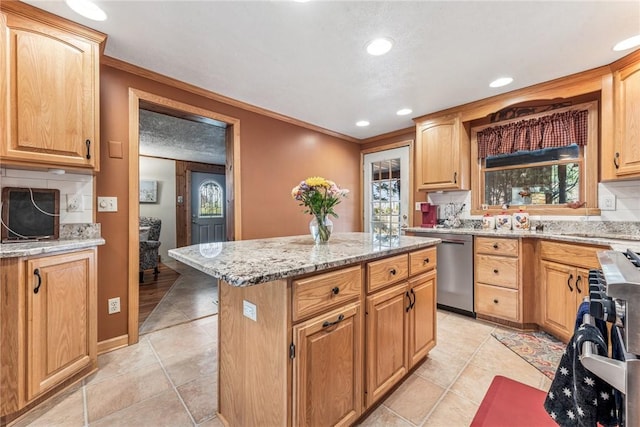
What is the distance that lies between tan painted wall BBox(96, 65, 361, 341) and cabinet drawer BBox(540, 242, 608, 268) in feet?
8.13

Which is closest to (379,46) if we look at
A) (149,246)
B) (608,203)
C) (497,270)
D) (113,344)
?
(497,270)

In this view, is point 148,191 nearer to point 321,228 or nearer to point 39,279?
point 39,279

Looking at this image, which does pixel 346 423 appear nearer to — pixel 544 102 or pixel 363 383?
pixel 363 383

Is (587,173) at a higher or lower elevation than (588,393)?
higher

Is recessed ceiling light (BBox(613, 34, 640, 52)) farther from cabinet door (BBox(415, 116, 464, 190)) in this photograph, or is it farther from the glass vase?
the glass vase

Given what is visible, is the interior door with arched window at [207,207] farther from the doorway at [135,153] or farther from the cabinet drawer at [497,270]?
the cabinet drawer at [497,270]

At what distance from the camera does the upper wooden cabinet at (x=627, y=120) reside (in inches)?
78.3

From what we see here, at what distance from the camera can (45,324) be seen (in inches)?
58.7

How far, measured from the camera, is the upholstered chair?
401 centimetres

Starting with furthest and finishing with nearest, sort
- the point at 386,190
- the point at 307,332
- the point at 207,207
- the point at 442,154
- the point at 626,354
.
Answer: the point at 207,207 → the point at 386,190 → the point at 442,154 → the point at 307,332 → the point at 626,354

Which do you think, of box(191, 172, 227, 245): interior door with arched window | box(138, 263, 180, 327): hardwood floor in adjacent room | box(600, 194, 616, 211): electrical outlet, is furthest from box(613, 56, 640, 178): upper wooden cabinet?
box(191, 172, 227, 245): interior door with arched window

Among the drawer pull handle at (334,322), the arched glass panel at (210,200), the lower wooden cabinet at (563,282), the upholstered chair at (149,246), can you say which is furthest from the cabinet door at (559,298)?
the arched glass panel at (210,200)

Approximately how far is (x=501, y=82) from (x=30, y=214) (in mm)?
3879

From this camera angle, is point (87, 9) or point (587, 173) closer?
point (87, 9)
